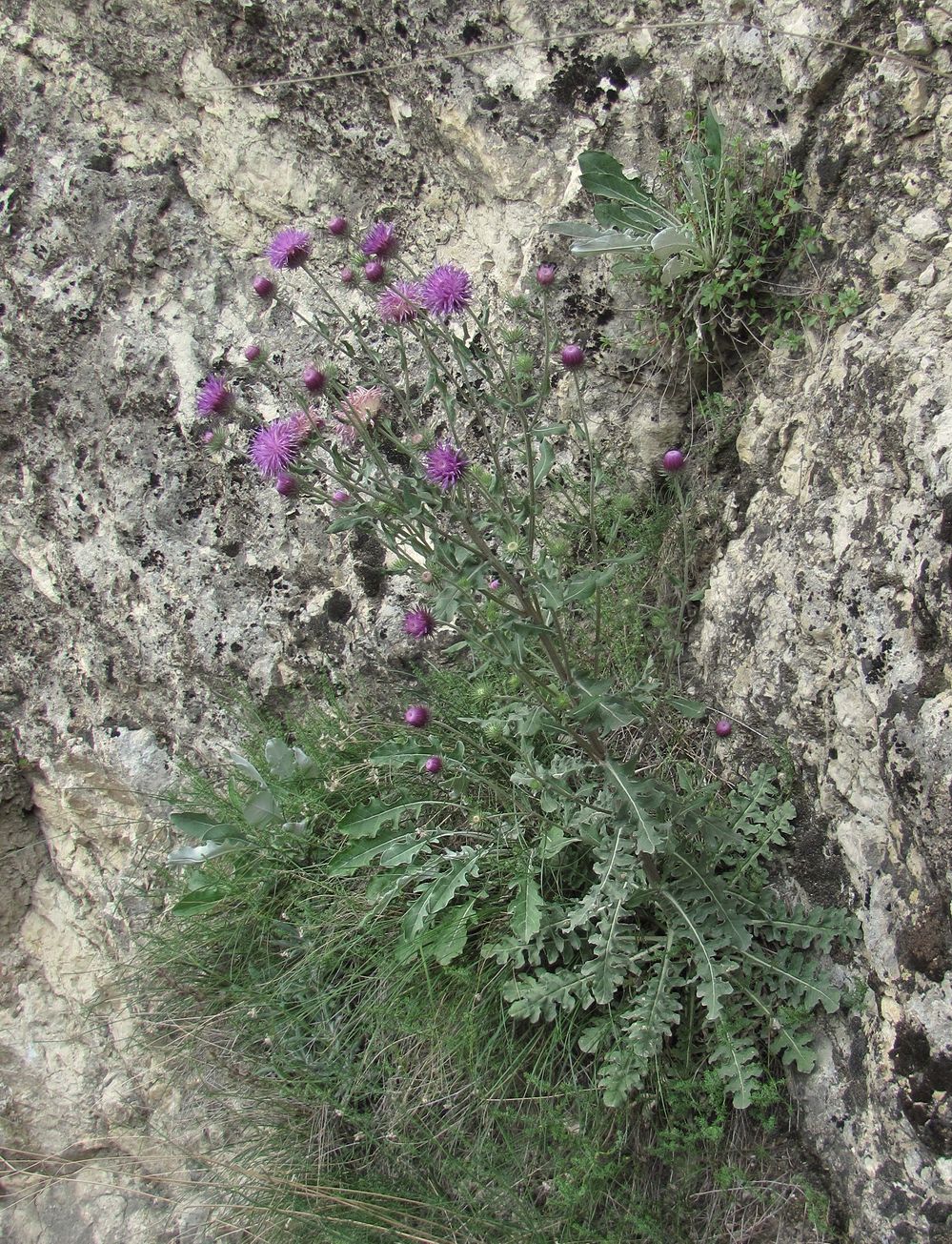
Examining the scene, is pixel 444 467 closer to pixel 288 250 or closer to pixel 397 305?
pixel 397 305

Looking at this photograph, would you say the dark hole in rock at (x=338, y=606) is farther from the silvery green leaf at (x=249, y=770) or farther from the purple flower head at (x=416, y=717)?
the purple flower head at (x=416, y=717)

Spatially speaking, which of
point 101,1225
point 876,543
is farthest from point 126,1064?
point 876,543

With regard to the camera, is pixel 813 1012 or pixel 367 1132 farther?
pixel 367 1132

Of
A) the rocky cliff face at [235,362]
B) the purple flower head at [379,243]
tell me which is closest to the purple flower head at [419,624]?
the rocky cliff face at [235,362]

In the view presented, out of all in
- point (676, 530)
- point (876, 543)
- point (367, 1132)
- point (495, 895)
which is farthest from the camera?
point (676, 530)

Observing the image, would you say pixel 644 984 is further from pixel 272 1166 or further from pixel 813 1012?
pixel 272 1166

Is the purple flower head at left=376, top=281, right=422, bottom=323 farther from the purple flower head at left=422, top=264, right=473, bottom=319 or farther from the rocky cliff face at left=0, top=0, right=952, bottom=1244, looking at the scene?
the rocky cliff face at left=0, top=0, right=952, bottom=1244

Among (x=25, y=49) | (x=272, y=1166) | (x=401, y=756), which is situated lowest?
(x=272, y=1166)
